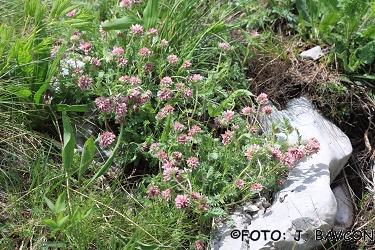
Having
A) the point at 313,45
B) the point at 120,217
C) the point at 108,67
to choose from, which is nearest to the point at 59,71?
the point at 108,67

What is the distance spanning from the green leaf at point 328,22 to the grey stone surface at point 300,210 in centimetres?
72

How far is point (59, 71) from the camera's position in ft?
8.64

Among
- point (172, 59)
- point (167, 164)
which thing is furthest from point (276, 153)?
point (172, 59)

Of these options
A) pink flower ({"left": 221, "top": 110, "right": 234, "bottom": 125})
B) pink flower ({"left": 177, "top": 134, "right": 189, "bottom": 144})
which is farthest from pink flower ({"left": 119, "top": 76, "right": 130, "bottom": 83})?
pink flower ({"left": 221, "top": 110, "right": 234, "bottom": 125})

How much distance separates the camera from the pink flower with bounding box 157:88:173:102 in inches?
99.1

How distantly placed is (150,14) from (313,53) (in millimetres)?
1095

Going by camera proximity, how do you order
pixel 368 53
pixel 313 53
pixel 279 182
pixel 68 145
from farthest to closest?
pixel 313 53 → pixel 368 53 → pixel 279 182 → pixel 68 145

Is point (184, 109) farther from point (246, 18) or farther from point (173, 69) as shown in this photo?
point (246, 18)

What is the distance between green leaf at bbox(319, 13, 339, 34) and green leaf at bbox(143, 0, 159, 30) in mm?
1056

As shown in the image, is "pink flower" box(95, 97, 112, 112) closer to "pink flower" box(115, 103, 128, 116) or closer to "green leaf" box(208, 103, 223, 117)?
"pink flower" box(115, 103, 128, 116)

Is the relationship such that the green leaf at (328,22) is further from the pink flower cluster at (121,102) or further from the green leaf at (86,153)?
the green leaf at (86,153)

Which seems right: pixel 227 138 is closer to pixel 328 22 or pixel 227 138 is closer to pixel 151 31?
pixel 151 31

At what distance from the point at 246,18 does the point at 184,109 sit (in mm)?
878

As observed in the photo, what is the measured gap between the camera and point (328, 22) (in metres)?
3.10
